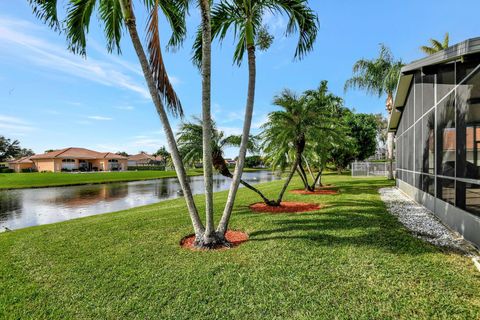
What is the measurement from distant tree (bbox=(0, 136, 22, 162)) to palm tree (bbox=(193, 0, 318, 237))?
93944 mm

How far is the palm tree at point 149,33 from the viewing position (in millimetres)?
4887

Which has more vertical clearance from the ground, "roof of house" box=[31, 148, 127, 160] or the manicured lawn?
"roof of house" box=[31, 148, 127, 160]

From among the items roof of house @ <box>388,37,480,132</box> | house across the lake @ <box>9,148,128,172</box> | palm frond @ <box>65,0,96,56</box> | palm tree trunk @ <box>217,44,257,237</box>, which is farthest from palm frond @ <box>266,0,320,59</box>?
house across the lake @ <box>9,148,128,172</box>

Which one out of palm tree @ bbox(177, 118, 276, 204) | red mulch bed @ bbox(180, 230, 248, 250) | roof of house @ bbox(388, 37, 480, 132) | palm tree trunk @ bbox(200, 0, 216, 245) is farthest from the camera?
palm tree @ bbox(177, 118, 276, 204)

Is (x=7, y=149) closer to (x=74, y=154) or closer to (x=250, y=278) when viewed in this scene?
(x=74, y=154)

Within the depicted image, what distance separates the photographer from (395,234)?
5934 millimetres

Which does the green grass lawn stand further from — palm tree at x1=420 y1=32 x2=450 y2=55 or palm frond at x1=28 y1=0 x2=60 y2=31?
palm tree at x1=420 y1=32 x2=450 y2=55

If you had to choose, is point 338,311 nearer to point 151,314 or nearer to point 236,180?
point 151,314

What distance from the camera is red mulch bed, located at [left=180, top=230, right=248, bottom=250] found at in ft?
18.5

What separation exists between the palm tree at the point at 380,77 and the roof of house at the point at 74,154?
6079 cm

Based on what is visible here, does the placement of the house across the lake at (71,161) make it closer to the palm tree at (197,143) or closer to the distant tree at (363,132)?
the distant tree at (363,132)

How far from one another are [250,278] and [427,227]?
5.24 m

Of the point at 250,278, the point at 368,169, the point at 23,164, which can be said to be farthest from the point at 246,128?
the point at 23,164

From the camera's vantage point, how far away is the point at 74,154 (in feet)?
205
